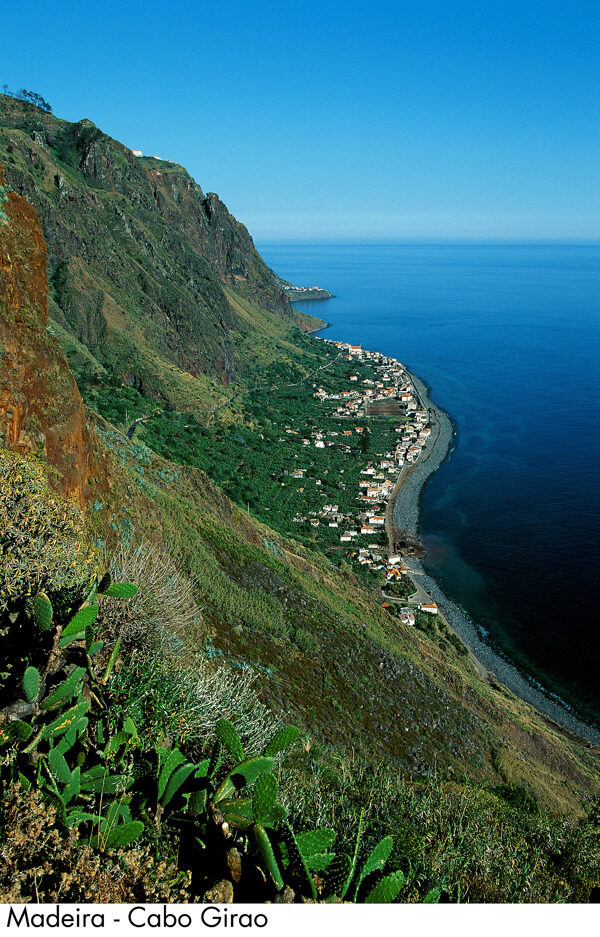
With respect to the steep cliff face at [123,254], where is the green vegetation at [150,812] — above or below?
below

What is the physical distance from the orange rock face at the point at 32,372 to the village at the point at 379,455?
875 inches

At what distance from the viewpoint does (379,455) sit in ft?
202

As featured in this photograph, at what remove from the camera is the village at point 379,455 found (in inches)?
1518

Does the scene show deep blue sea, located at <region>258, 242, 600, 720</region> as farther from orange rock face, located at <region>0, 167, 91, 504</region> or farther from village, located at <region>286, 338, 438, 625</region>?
orange rock face, located at <region>0, 167, 91, 504</region>

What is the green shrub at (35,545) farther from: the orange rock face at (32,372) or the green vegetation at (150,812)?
the orange rock face at (32,372)

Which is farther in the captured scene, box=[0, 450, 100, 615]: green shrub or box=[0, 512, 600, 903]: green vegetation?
box=[0, 450, 100, 615]: green shrub

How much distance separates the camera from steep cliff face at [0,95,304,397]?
50.8 m

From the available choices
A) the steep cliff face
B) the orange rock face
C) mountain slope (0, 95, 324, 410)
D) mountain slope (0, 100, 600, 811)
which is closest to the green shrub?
the orange rock face

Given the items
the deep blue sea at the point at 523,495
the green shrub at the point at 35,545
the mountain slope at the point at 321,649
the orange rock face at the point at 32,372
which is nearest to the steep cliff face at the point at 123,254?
the deep blue sea at the point at 523,495

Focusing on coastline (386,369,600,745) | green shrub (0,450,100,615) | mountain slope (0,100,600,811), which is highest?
green shrub (0,450,100,615)

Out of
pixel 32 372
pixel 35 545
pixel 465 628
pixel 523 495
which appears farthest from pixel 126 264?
pixel 35 545

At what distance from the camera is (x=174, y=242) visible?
7469cm

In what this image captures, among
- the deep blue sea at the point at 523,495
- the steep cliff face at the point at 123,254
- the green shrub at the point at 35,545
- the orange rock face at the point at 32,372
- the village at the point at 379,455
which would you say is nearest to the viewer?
the green shrub at the point at 35,545

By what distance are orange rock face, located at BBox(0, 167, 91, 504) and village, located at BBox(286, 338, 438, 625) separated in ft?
72.9
